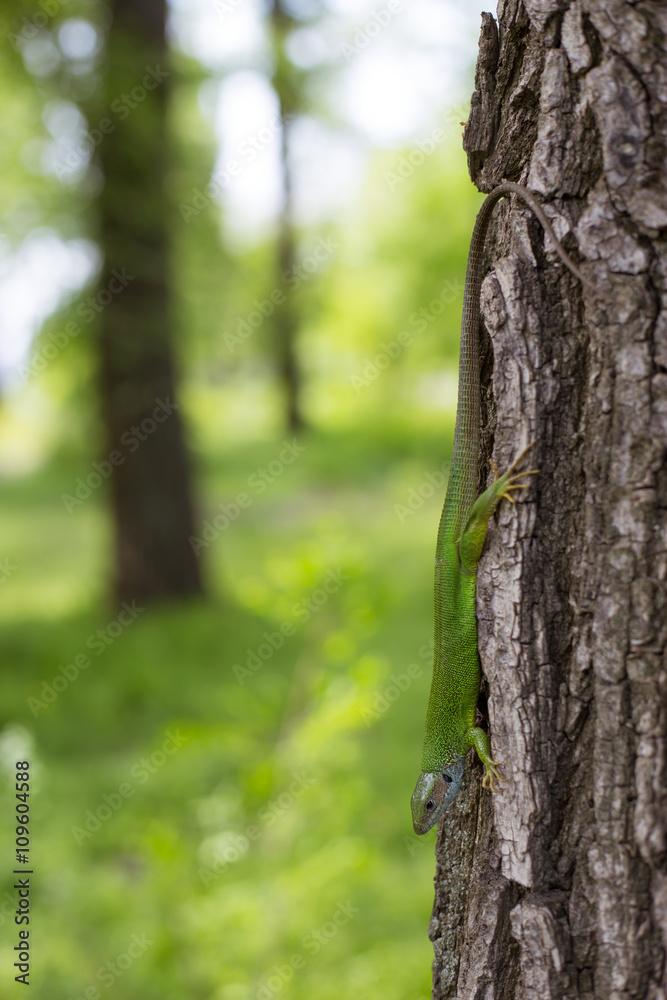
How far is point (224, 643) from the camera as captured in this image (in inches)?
276

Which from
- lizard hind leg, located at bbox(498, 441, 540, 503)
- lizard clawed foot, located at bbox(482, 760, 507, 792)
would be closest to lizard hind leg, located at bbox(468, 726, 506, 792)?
lizard clawed foot, located at bbox(482, 760, 507, 792)

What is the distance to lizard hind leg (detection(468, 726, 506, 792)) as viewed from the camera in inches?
54.7

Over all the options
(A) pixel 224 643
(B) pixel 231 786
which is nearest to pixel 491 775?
(B) pixel 231 786

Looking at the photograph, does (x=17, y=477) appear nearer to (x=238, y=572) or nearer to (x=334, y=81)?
(x=238, y=572)

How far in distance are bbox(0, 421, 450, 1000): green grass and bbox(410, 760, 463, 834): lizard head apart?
42 cm

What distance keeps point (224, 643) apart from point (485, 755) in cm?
577

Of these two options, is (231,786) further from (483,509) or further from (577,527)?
(577,527)

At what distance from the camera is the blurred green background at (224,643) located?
2.63m

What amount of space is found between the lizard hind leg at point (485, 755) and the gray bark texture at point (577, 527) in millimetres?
31

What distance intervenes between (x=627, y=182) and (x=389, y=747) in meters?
4.50

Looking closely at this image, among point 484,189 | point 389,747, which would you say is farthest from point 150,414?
point 484,189

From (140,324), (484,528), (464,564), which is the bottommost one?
(464,564)

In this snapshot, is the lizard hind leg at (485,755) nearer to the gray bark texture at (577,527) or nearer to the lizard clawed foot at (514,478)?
the gray bark texture at (577,527)

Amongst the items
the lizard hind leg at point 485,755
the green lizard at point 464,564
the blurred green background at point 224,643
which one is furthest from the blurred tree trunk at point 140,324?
the lizard hind leg at point 485,755
